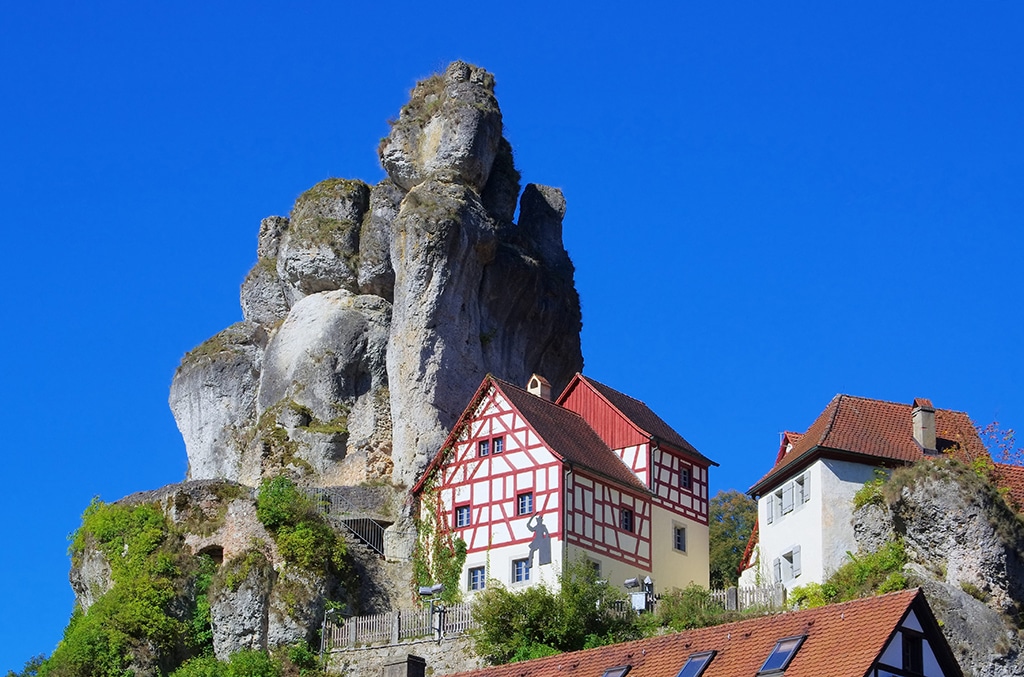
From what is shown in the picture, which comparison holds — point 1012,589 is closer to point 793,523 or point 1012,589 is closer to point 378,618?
point 793,523

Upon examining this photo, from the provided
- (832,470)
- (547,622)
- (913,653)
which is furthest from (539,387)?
(913,653)

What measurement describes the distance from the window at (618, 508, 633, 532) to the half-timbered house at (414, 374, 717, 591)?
0.13 ft

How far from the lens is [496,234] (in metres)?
66.4

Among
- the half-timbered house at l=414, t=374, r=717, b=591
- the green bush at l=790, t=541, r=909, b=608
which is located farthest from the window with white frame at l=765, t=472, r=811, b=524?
the half-timbered house at l=414, t=374, r=717, b=591

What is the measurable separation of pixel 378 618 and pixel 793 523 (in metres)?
11.1

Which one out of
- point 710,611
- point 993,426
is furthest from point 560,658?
point 993,426

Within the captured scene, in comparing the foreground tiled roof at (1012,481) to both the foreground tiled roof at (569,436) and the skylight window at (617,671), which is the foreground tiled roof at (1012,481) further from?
the skylight window at (617,671)

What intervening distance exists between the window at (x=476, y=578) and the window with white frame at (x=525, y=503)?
187cm

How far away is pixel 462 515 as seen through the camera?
56.4 meters

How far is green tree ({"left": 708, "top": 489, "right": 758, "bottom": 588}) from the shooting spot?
218 feet

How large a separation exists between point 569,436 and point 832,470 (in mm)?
9541

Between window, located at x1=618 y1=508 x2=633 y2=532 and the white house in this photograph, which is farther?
window, located at x1=618 y1=508 x2=633 y2=532

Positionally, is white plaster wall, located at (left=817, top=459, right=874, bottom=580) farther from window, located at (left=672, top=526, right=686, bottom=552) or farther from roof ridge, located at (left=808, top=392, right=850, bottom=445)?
window, located at (left=672, top=526, right=686, bottom=552)

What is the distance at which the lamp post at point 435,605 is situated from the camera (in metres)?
51.3
